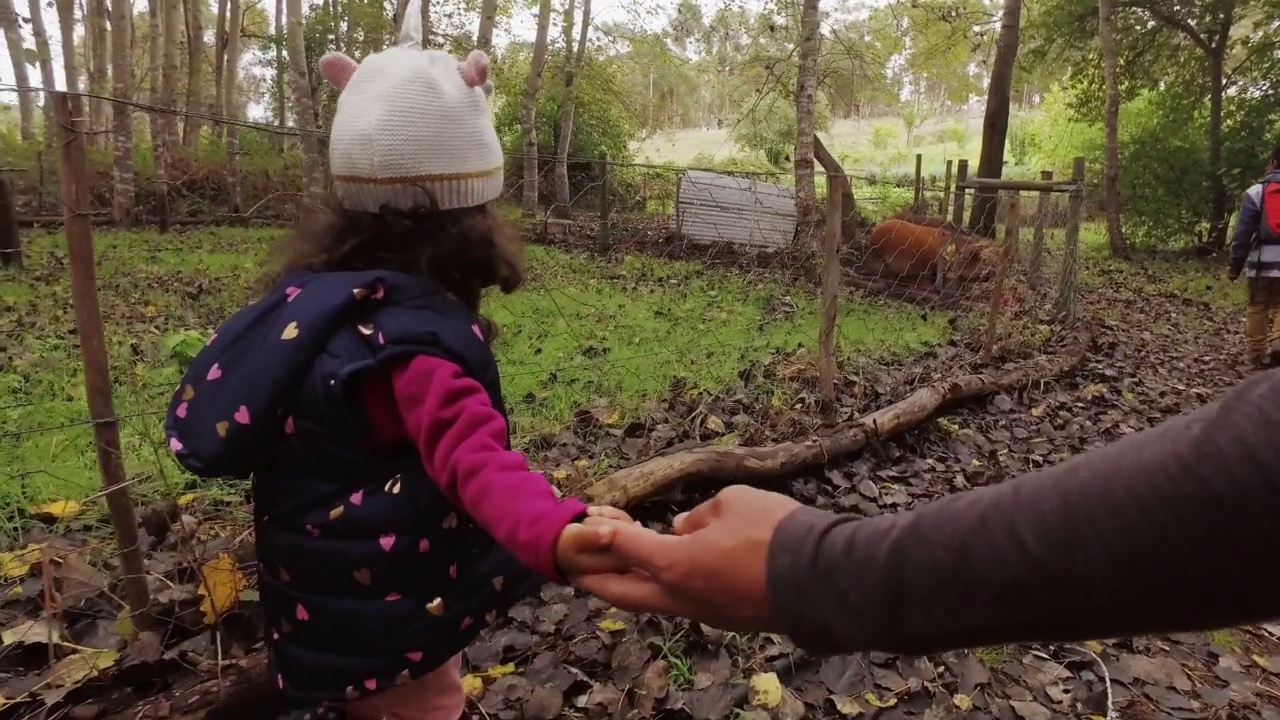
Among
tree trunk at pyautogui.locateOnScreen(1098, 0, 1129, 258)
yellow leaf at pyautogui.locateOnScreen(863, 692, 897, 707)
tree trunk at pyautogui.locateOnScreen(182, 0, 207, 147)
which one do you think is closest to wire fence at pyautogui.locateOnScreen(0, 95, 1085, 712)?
yellow leaf at pyautogui.locateOnScreen(863, 692, 897, 707)

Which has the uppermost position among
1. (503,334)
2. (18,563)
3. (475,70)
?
(475,70)

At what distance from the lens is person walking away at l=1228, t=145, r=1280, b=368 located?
281 inches

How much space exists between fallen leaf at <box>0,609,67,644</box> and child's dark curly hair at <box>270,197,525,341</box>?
1.37 meters

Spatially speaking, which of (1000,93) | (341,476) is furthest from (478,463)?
(1000,93)

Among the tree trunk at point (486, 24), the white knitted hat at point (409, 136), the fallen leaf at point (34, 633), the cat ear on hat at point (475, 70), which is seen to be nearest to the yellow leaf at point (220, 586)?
the fallen leaf at point (34, 633)

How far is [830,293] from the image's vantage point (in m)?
4.64

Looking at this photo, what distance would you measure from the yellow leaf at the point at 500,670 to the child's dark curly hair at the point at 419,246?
1.26 m

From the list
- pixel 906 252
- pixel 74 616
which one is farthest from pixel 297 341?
pixel 906 252

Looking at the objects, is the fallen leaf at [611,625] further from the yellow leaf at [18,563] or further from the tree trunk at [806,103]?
the tree trunk at [806,103]

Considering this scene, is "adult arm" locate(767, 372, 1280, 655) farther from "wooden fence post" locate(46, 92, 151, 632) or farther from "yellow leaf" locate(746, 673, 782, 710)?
"wooden fence post" locate(46, 92, 151, 632)

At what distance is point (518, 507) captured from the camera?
46.7 inches

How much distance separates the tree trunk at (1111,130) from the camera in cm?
1398

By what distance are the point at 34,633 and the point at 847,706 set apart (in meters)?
2.38

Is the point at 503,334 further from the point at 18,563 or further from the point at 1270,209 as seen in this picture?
the point at 1270,209
